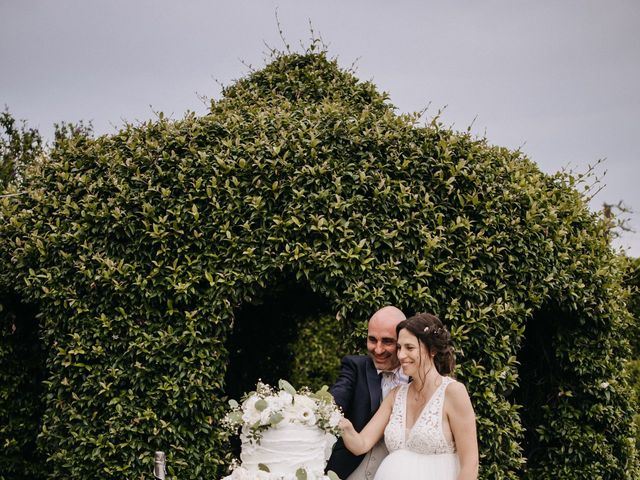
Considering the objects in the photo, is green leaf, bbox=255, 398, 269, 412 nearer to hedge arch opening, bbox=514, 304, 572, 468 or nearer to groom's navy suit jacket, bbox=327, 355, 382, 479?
groom's navy suit jacket, bbox=327, 355, 382, 479

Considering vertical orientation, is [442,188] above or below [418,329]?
above

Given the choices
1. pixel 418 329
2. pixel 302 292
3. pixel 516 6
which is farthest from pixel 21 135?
pixel 418 329

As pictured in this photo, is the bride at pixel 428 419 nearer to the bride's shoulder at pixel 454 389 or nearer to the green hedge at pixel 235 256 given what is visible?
the bride's shoulder at pixel 454 389

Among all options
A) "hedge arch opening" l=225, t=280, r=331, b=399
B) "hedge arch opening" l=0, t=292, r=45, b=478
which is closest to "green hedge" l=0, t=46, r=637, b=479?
"hedge arch opening" l=0, t=292, r=45, b=478

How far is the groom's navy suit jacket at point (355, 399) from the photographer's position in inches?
185

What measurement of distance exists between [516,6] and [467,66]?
3.16 feet

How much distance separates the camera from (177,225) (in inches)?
211

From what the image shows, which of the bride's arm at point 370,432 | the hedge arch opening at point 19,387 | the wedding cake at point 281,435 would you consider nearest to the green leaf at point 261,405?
the wedding cake at point 281,435

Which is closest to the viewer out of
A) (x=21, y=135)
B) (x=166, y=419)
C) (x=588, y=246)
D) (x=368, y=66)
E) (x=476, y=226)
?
(x=166, y=419)

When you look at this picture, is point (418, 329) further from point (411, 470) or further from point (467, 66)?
Answer: point (467, 66)

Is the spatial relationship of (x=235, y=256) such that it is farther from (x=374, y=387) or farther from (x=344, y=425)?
(x=344, y=425)

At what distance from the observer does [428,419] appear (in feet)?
13.8

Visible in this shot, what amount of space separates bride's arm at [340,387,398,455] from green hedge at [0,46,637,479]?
3.04 ft

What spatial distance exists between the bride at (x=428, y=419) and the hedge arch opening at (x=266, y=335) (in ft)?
11.8
